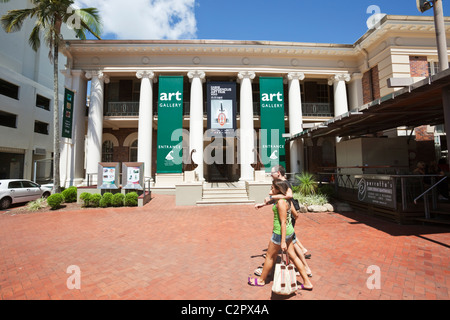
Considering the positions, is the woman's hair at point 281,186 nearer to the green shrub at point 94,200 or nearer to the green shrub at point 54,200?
the green shrub at point 94,200

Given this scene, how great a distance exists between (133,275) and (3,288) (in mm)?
1948

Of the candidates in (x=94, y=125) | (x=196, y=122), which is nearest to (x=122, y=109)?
(x=94, y=125)

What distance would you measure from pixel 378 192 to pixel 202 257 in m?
6.33

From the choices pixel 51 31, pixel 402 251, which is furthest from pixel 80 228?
pixel 51 31

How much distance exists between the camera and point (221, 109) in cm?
1338

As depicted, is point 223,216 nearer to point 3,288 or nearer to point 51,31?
point 3,288

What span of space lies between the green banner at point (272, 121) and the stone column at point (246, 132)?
0.77 meters

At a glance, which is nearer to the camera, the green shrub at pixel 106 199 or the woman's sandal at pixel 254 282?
the woman's sandal at pixel 254 282

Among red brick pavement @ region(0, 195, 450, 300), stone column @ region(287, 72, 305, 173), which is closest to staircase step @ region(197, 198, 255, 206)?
red brick pavement @ region(0, 195, 450, 300)

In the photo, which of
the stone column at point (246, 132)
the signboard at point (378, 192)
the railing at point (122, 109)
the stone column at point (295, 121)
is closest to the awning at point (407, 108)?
the stone column at point (295, 121)

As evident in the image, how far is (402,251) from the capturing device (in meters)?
4.33

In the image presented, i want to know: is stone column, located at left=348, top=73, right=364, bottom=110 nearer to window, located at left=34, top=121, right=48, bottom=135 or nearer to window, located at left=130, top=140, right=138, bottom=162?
window, located at left=130, top=140, right=138, bottom=162

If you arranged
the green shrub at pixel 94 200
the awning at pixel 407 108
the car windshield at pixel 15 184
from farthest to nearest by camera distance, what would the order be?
the car windshield at pixel 15 184 → the green shrub at pixel 94 200 → the awning at pixel 407 108

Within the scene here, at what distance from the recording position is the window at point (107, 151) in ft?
55.9
